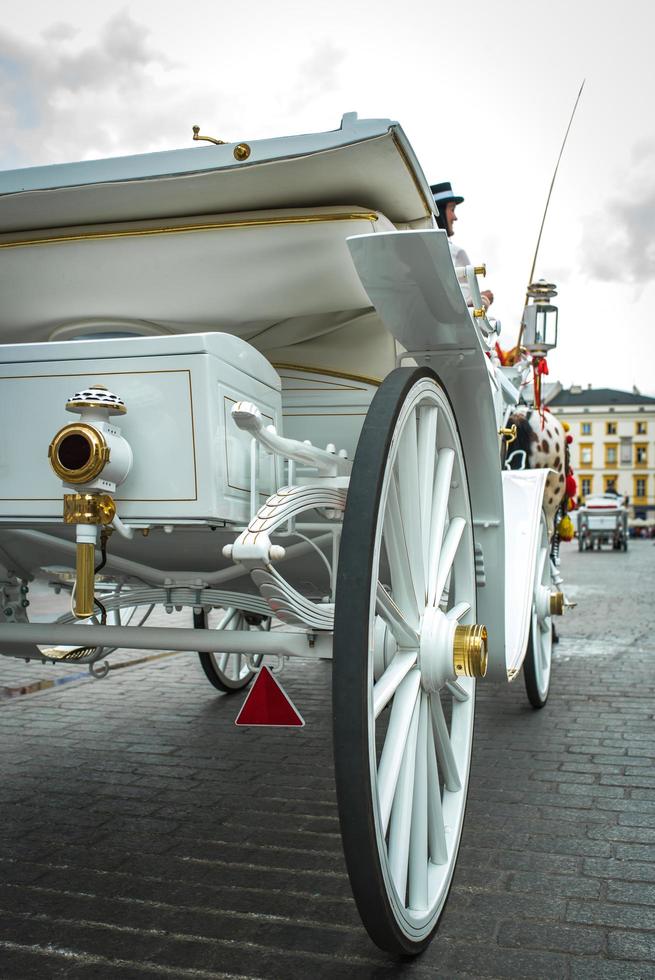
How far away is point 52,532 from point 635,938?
6.40ft

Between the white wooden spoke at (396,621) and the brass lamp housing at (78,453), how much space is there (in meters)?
0.72

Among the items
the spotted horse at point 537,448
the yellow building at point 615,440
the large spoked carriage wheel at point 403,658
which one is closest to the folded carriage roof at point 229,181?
the large spoked carriage wheel at point 403,658

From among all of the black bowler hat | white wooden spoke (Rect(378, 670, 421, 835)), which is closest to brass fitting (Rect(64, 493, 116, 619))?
white wooden spoke (Rect(378, 670, 421, 835))

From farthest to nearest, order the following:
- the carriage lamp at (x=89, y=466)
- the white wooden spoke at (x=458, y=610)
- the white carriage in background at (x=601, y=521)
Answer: the white carriage in background at (x=601, y=521) → the white wooden spoke at (x=458, y=610) → the carriage lamp at (x=89, y=466)

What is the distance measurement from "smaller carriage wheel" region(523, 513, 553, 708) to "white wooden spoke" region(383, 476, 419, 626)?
95.1 inches

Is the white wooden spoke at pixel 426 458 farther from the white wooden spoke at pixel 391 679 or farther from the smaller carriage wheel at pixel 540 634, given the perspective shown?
the smaller carriage wheel at pixel 540 634

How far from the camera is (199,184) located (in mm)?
2598

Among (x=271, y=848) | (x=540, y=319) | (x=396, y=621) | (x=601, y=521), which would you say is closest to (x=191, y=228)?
(x=396, y=621)

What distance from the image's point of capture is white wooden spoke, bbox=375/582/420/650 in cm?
229

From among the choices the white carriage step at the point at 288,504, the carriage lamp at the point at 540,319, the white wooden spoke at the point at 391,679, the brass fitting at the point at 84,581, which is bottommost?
the white wooden spoke at the point at 391,679

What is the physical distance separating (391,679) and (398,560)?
306 millimetres

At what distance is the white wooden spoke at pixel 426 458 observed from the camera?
8.60 feet

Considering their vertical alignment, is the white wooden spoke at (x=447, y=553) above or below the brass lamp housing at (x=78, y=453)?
below

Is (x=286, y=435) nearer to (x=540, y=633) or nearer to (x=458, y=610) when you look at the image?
(x=458, y=610)
